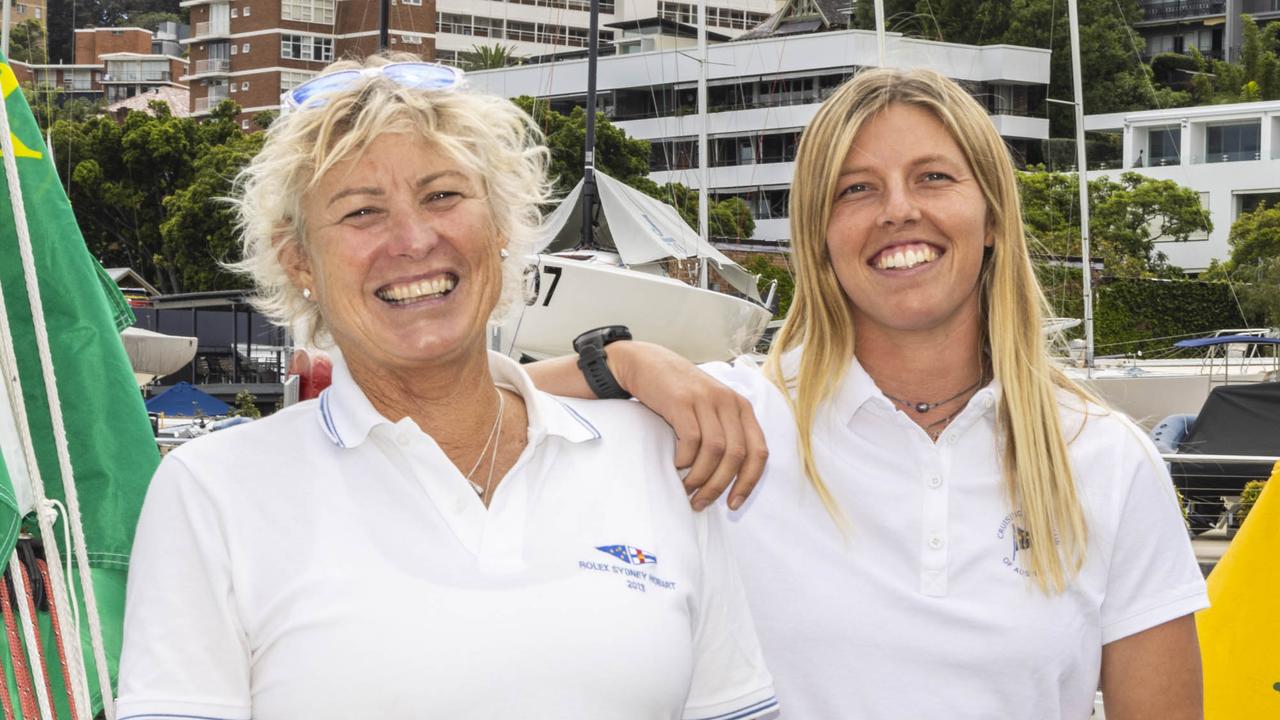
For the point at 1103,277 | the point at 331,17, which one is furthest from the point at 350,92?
the point at 331,17

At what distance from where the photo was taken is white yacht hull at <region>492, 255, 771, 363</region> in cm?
1628

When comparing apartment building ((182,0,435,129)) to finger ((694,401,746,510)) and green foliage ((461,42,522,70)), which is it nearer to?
green foliage ((461,42,522,70))

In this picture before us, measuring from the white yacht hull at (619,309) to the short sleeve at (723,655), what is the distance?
1356 centimetres

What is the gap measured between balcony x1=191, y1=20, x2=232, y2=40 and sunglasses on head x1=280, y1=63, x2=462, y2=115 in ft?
283

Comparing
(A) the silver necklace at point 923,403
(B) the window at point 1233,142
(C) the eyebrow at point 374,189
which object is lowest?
(A) the silver necklace at point 923,403

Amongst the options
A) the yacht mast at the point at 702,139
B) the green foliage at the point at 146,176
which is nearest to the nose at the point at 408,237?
the yacht mast at the point at 702,139

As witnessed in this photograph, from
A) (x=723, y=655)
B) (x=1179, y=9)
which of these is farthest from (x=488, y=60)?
(x=723, y=655)

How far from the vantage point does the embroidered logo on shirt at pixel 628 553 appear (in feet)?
6.65

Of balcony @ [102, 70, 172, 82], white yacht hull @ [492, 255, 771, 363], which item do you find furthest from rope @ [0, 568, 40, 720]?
balcony @ [102, 70, 172, 82]

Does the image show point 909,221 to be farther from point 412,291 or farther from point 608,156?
point 608,156

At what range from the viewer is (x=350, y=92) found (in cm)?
208

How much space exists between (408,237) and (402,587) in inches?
19.5

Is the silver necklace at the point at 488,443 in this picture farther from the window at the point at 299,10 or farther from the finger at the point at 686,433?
the window at the point at 299,10

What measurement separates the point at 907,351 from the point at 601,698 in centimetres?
99
